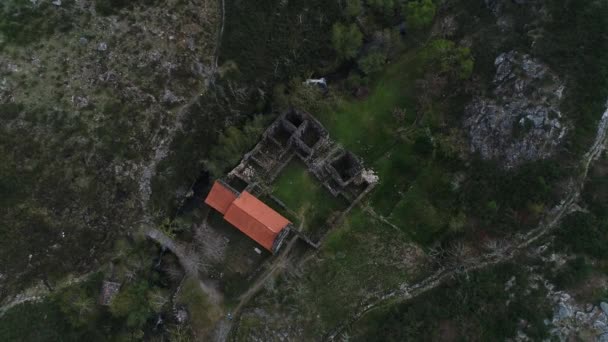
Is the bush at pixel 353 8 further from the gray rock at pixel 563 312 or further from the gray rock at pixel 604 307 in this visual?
the gray rock at pixel 604 307

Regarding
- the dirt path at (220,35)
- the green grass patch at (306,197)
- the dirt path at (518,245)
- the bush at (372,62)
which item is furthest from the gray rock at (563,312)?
the dirt path at (220,35)

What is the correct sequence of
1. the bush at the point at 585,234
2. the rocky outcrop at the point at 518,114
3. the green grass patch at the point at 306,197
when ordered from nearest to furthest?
the bush at the point at 585,234, the rocky outcrop at the point at 518,114, the green grass patch at the point at 306,197

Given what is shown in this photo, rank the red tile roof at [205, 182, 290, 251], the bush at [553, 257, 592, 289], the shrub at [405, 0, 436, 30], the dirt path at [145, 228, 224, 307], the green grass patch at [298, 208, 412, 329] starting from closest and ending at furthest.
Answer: the bush at [553, 257, 592, 289], the red tile roof at [205, 182, 290, 251], the green grass patch at [298, 208, 412, 329], the dirt path at [145, 228, 224, 307], the shrub at [405, 0, 436, 30]

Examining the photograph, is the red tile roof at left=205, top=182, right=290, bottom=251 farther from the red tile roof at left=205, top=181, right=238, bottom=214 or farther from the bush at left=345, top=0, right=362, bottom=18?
the bush at left=345, top=0, right=362, bottom=18

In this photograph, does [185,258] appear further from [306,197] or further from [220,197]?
[306,197]

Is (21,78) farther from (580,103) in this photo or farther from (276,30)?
(580,103)

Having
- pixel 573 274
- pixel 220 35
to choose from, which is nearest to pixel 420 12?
pixel 220 35

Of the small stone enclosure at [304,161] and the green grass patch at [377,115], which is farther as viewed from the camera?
the green grass patch at [377,115]

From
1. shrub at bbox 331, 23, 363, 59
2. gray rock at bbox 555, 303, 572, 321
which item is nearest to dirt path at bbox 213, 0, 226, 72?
shrub at bbox 331, 23, 363, 59
